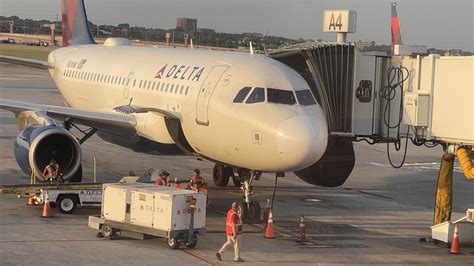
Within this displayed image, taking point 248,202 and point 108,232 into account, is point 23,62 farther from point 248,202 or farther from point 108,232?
point 108,232

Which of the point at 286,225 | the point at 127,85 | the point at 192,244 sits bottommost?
the point at 286,225

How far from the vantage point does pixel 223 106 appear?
20.0 meters

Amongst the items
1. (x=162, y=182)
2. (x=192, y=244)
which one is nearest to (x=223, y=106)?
(x=162, y=182)

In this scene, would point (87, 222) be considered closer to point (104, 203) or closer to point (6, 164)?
point (104, 203)

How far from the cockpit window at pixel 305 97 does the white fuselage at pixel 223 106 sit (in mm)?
124

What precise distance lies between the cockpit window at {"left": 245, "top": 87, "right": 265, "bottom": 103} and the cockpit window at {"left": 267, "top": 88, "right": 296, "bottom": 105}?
0.14 m

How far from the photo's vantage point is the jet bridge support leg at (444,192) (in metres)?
20.5

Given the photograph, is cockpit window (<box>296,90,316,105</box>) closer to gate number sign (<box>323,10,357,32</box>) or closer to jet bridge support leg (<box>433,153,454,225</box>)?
jet bridge support leg (<box>433,153,454,225</box>)

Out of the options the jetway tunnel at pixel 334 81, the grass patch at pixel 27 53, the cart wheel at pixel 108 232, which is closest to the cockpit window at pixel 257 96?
the jetway tunnel at pixel 334 81

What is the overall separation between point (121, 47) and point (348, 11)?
1112 cm

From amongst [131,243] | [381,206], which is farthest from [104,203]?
[381,206]

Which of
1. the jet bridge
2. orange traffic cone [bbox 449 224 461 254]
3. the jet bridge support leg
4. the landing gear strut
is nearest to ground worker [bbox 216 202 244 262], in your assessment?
the landing gear strut

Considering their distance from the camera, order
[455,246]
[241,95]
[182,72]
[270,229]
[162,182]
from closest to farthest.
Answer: [455,246] → [270,229] → [241,95] → [162,182] → [182,72]

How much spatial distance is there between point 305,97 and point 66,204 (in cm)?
626
